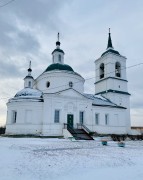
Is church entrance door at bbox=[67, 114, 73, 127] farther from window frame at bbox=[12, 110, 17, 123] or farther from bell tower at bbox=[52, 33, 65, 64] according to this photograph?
bell tower at bbox=[52, 33, 65, 64]

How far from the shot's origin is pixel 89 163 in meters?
8.76

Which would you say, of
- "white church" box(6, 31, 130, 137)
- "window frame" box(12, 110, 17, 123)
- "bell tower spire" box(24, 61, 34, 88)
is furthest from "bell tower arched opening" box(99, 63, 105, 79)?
"window frame" box(12, 110, 17, 123)

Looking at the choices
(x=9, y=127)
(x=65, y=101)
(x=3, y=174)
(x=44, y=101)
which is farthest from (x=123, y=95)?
(x=3, y=174)

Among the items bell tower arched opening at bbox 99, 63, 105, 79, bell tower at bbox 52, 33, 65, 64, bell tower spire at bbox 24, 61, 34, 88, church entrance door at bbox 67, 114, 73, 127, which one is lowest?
church entrance door at bbox 67, 114, 73, 127

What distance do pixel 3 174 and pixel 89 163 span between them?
3798 millimetres

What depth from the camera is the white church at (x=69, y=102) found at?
1130 inches

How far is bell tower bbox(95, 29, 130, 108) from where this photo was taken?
38969mm

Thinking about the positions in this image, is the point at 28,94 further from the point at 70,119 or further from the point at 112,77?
the point at 112,77

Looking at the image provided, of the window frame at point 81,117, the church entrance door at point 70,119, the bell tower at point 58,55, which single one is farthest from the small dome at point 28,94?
the bell tower at point 58,55

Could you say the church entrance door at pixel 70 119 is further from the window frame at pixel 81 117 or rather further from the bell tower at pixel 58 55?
the bell tower at pixel 58 55

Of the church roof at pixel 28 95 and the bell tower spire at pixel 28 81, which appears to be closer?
the church roof at pixel 28 95

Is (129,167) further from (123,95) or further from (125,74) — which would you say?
(125,74)

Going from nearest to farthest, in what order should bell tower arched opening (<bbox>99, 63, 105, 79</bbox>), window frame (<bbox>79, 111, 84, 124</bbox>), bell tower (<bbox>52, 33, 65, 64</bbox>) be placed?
1. window frame (<bbox>79, 111, 84, 124</bbox>)
2. bell tower (<bbox>52, 33, 65, 64</bbox>)
3. bell tower arched opening (<bbox>99, 63, 105, 79</bbox>)

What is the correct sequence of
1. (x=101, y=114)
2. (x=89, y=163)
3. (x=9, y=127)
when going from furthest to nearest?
(x=101, y=114) < (x=9, y=127) < (x=89, y=163)
